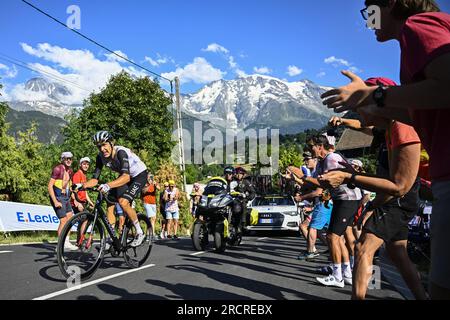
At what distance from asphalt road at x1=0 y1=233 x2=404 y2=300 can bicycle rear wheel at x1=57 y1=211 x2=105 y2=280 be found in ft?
0.60

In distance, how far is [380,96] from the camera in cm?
195

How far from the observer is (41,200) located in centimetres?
2033

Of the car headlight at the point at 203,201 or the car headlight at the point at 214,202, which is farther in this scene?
the car headlight at the point at 203,201

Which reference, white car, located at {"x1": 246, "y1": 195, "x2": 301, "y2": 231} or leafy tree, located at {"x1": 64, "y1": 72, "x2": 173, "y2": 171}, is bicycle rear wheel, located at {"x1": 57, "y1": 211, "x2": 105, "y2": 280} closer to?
white car, located at {"x1": 246, "y1": 195, "x2": 301, "y2": 231}

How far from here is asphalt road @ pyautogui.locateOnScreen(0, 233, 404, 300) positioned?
5074 millimetres

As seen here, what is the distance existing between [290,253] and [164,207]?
6895 mm

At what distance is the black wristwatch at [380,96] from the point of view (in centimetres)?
194

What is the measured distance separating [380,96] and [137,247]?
5.97m

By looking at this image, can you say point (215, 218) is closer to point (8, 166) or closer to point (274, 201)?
point (274, 201)

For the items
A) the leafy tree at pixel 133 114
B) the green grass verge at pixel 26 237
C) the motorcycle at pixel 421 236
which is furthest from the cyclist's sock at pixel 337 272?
the leafy tree at pixel 133 114

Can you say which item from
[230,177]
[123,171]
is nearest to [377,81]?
[123,171]

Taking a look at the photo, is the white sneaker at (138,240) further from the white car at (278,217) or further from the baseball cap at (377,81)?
the white car at (278,217)
